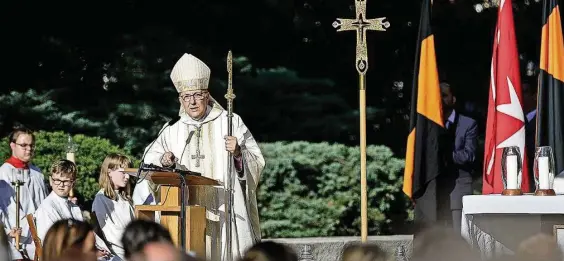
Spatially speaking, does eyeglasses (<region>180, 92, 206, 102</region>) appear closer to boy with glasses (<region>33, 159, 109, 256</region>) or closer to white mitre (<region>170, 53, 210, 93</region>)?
white mitre (<region>170, 53, 210, 93</region>)

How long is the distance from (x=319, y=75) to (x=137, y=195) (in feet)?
23.1

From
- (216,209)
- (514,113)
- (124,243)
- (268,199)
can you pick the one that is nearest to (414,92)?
(514,113)

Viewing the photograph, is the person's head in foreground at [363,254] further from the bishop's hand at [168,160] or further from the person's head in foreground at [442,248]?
the bishop's hand at [168,160]

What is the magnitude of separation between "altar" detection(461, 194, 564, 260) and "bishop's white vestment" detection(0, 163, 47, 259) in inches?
150

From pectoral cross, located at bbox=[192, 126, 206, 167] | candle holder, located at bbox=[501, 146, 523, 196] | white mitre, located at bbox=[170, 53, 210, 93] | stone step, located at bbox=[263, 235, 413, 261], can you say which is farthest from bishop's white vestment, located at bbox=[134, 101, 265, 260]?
stone step, located at bbox=[263, 235, 413, 261]

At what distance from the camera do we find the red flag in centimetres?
Answer: 1092

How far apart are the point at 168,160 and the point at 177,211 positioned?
39 cm

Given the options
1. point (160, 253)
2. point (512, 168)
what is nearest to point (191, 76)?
point (512, 168)

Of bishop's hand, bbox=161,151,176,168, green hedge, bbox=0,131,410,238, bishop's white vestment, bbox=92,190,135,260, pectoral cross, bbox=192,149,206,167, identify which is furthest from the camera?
green hedge, bbox=0,131,410,238

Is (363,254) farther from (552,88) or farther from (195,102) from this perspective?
(552,88)

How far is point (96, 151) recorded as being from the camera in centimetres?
1482

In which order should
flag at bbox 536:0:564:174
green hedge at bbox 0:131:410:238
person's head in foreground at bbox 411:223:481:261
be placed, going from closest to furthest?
person's head in foreground at bbox 411:223:481:261 < flag at bbox 536:0:564:174 < green hedge at bbox 0:131:410:238

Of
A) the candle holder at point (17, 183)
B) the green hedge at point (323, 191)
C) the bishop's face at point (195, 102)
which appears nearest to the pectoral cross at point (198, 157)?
the bishop's face at point (195, 102)

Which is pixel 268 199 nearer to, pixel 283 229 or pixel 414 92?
pixel 283 229
